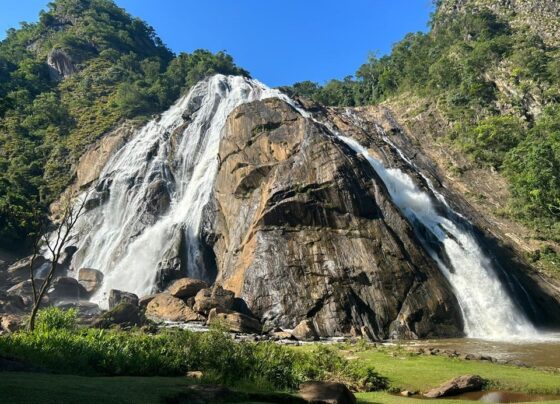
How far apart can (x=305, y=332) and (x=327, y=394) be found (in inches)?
600

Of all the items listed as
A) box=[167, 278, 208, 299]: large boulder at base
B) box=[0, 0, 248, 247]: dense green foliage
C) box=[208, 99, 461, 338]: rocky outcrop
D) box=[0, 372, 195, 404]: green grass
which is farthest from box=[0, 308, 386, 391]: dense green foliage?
box=[0, 0, 248, 247]: dense green foliage

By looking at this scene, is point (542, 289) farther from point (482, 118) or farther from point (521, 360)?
point (482, 118)

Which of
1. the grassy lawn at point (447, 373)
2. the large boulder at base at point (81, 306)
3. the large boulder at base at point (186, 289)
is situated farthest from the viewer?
the large boulder at base at point (81, 306)

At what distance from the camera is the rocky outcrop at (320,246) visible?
28797mm

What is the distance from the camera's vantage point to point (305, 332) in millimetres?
26203

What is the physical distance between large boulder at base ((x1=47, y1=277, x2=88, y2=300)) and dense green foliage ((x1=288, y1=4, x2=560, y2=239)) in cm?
4184

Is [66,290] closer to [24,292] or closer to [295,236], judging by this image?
[24,292]

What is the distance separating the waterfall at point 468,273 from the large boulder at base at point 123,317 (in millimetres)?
19881

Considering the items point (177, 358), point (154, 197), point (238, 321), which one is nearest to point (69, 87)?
point (154, 197)

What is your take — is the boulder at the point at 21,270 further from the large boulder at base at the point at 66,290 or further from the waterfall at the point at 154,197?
the large boulder at base at the point at 66,290

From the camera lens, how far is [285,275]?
30734 mm

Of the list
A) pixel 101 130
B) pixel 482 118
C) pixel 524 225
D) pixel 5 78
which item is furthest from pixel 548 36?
pixel 5 78

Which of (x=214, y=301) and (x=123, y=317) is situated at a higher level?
(x=214, y=301)

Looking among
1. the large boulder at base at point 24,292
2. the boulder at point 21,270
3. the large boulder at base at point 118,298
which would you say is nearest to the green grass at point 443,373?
the large boulder at base at point 118,298
